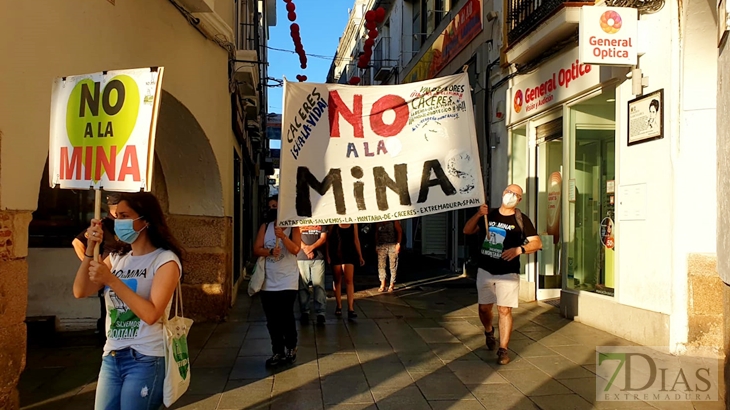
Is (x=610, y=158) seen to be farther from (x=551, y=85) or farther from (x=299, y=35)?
(x=299, y=35)

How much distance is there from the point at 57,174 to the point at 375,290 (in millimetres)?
9297

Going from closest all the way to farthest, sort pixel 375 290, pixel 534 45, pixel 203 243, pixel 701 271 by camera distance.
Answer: pixel 701 271 → pixel 203 243 → pixel 534 45 → pixel 375 290

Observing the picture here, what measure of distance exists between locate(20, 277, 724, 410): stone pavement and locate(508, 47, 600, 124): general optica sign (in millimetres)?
3206

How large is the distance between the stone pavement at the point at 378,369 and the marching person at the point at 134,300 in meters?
2.07

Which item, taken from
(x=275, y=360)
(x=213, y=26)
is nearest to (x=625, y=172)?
(x=275, y=360)

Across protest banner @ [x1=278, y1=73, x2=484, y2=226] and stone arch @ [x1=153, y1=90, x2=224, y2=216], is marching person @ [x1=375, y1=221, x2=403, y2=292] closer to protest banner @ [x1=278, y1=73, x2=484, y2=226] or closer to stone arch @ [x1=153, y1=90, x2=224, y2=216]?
stone arch @ [x1=153, y1=90, x2=224, y2=216]

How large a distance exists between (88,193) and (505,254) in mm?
5647

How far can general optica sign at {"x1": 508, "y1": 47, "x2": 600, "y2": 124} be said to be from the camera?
329 inches

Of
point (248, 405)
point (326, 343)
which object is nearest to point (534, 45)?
point (326, 343)

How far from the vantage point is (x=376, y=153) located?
19.2 feet

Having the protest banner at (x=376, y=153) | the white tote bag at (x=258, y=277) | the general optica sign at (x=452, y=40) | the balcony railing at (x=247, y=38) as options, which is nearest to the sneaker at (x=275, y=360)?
the white tote bag at (x=258, y=277)

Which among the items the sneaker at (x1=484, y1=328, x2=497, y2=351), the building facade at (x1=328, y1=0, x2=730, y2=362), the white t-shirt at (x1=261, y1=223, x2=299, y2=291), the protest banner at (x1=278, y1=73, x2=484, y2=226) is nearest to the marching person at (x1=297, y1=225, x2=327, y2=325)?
the white t-shirt at (x1=261, y1=223, x2=299, y2=291)

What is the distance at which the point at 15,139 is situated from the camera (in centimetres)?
441

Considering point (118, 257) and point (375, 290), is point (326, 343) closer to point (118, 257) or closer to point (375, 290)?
point (118, 257)
